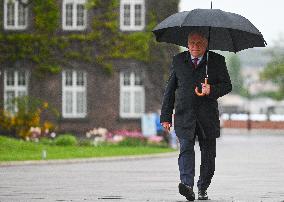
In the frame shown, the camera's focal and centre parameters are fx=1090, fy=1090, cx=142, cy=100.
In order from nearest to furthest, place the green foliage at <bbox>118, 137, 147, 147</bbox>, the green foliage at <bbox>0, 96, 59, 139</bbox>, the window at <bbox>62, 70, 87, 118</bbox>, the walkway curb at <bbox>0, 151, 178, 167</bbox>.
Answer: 1. the walkway curb at <bbox>0, 151, 178, 167</bbox>
2. the green foliage at <bbox>118, 137, 147, 147</bbox>
3. the green foliage at <bbox>0, 96, 59, 139</bbox>
4. the window at <bbox>62, 70, 87, 118</bbox>

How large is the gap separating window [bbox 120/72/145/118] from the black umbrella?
30.8m

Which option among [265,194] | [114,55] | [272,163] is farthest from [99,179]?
[114,55]

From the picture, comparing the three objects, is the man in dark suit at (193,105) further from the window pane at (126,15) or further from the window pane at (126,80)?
the window pane at (126,15)

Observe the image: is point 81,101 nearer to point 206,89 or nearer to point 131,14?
point 131,14

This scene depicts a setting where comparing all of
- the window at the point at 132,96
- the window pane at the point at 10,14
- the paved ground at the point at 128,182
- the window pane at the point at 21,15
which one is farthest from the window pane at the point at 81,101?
the paved ground at the point at 128,182

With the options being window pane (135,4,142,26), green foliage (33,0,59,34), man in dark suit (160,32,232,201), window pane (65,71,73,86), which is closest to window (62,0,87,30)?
green foliage (33,0,59,34)

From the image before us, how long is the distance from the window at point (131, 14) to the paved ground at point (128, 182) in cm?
1799

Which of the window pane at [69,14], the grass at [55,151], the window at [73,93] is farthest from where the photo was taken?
the window pane at [69,14]

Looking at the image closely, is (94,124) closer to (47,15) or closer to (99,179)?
(47,15)

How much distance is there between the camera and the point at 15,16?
45.5 meters

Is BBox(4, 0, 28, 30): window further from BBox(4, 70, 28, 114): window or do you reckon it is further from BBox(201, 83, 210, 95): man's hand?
BBox(201, 83, 210, 95): man's hand

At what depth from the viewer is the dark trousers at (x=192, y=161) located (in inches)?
493

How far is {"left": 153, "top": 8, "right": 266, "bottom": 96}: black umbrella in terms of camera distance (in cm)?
1262

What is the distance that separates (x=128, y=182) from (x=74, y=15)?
2779 cm
